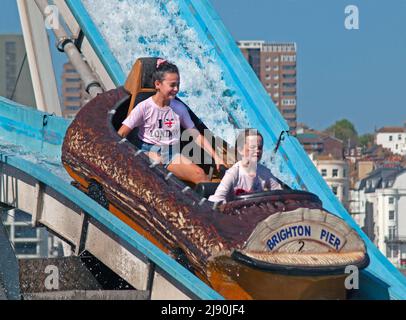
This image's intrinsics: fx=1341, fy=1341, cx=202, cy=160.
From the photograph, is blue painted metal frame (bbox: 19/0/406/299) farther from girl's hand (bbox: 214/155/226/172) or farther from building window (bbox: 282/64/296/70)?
building window (bbox: 282/64/296/70)

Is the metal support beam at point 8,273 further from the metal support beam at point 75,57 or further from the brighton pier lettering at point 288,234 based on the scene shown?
the metal support beam at point 75,57

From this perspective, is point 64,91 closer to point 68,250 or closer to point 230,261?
point 68,250

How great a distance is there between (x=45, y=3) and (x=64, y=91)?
196 feet

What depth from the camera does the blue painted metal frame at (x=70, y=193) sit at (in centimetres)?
997

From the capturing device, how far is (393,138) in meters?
88.6

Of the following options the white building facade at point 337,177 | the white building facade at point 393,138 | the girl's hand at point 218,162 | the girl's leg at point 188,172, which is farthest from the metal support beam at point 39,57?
the white building facade at point 393,138

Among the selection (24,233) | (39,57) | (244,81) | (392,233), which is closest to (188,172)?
(244,81)

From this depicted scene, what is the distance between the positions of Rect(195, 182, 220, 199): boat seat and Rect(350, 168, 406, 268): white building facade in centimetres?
5869

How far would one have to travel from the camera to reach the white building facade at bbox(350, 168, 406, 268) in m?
71.2

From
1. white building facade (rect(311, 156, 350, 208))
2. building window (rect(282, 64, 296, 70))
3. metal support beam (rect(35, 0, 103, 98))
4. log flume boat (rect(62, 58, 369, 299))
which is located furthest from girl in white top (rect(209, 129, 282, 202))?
building window (rect(282, 64, 296, 70))

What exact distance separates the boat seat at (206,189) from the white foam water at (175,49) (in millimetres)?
4365

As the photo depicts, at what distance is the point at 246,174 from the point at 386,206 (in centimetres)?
6324

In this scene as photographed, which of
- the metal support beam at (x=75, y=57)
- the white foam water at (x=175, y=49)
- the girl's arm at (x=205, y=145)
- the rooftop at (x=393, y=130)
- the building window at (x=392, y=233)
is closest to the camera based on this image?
the girl's arm at (x=205, y=145)
